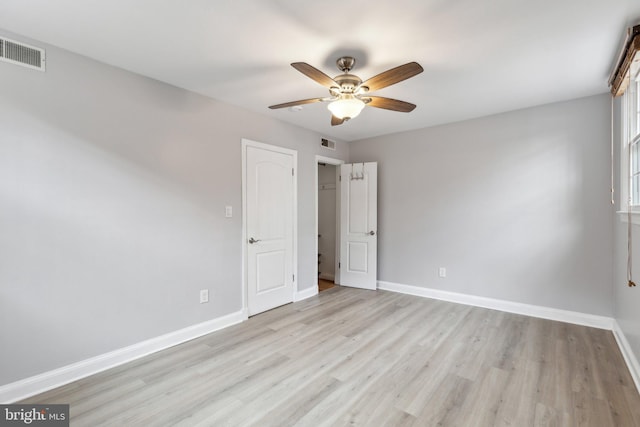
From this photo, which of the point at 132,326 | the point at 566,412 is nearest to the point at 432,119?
the point at 566,412

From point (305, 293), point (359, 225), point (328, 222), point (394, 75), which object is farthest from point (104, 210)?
point (328, 222)

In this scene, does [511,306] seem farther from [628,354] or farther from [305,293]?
[305,293]

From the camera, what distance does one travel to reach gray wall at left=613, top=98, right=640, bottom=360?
221 cm

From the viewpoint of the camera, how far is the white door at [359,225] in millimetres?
4676

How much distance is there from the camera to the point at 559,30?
197cm

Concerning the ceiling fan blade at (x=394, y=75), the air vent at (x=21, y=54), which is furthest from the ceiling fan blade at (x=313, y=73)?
the air vent at (x=21, y=54)

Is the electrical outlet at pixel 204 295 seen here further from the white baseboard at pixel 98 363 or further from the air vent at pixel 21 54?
the air vent at pixel 21 54

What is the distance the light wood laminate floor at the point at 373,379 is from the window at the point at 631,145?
1.42m

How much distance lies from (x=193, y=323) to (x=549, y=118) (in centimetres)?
457

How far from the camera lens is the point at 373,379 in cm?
223

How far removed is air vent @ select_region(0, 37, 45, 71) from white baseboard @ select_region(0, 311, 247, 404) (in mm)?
2202

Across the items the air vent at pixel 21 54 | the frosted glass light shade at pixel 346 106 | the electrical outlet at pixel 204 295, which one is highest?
the air vent at pixel 21 54

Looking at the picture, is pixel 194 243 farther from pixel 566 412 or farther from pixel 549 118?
pixel 549 118

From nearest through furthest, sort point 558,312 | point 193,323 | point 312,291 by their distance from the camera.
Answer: point 193,323
point 558,312
point 312,291
